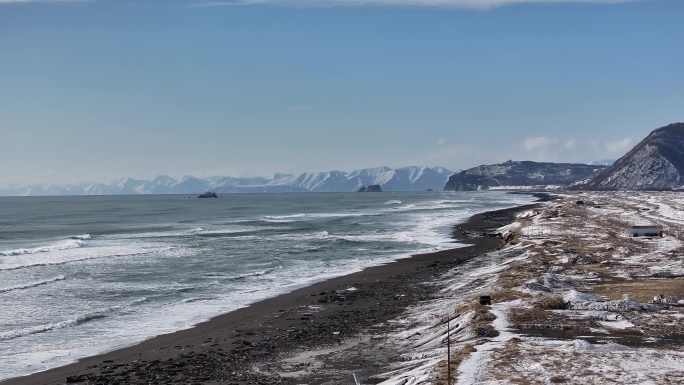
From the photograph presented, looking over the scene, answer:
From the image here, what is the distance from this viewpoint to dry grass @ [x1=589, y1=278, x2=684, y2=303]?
35.1 meters

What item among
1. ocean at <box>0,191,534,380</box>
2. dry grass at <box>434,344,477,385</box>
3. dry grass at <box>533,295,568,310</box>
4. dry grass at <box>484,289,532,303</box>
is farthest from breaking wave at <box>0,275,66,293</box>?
dry grass at <box>533,295,568,310</box>

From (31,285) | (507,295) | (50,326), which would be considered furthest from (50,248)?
(507,295)

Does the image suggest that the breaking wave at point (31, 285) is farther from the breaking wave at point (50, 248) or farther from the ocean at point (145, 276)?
the breaking wave at point (50, 248)

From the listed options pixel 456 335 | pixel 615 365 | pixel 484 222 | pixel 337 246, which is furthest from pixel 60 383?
pixel 484 222

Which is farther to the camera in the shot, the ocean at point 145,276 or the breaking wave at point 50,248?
the breaking wave at point 50,248

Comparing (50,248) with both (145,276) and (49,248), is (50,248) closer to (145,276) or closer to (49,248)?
(49,248)

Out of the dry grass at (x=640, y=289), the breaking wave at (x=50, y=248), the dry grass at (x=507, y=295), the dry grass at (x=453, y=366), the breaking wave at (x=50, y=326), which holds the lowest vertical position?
the breaking wave at (x=50, y=326)

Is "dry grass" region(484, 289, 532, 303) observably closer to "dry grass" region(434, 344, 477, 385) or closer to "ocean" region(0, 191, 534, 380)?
"dry grass" region(434, 344, 477, 385)

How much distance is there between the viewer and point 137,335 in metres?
32.8

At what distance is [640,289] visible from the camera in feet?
123

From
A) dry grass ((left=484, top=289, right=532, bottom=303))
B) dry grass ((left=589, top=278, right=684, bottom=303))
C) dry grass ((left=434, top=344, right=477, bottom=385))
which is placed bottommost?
dry grass ((left=589, top=278, right=684, bottom=303))

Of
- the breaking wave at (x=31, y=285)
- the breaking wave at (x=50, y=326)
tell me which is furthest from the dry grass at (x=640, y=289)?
the breaking wave at (x=31, y=285)

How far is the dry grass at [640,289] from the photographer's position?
35.1 m

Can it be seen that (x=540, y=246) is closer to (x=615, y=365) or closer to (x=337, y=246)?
(x=337, y=246)
